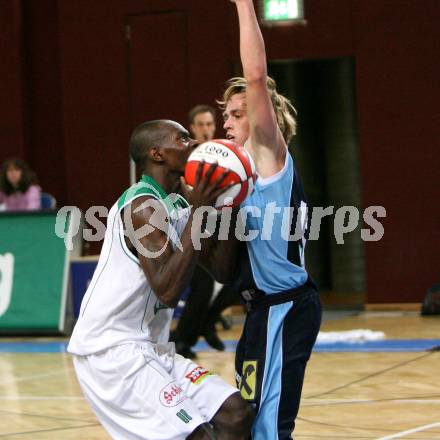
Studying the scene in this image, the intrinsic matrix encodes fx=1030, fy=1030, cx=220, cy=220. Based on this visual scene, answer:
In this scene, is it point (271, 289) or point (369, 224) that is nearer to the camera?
point (271, 289)

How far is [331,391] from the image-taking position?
6.90 metres

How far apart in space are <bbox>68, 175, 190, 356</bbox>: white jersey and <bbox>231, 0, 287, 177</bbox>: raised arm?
45 cm

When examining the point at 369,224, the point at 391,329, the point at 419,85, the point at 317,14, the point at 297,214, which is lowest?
the point at 391,329

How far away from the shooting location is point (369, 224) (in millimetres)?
12680

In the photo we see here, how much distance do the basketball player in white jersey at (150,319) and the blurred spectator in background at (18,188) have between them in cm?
717

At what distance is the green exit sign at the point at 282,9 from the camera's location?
11.6m

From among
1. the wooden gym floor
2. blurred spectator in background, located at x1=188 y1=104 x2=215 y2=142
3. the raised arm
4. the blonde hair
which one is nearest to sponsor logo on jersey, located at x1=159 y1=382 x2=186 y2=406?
the raised arm

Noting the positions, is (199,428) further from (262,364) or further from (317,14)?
(317,14)

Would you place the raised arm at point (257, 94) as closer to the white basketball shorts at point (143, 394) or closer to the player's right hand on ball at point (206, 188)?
the player's right hand on ball at point (206, 188)

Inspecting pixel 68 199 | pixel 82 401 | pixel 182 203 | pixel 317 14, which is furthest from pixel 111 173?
pixel 182 203

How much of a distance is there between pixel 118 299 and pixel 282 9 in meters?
8.30

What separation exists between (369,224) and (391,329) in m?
2.72

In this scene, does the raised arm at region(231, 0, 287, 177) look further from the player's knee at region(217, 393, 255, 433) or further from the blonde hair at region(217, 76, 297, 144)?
the player's knee at region(217, 393, 255, 433)

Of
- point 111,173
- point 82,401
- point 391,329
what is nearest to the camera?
point 82,401
